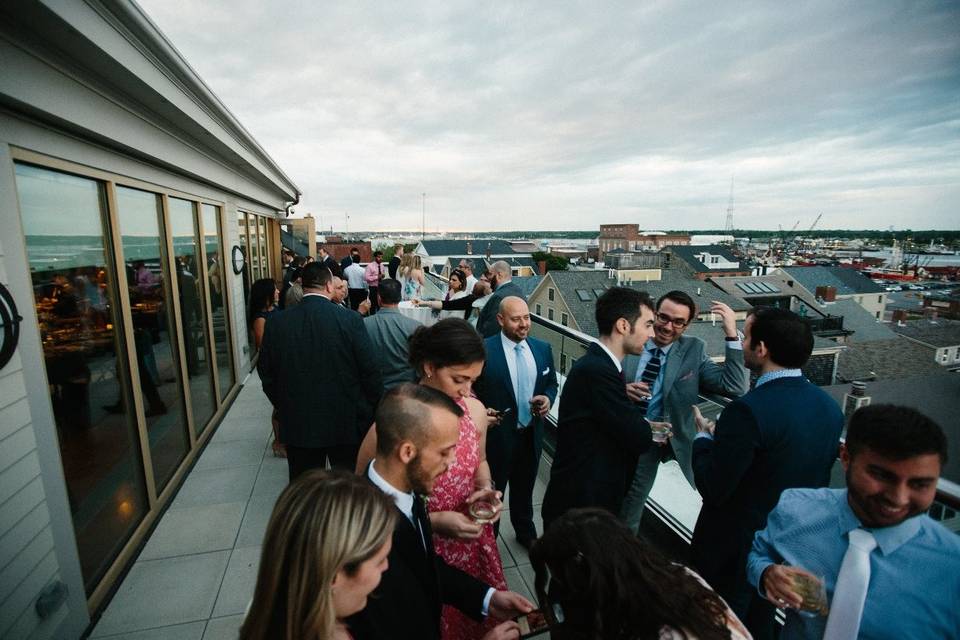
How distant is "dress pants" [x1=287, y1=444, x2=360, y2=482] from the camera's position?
9.96 ft

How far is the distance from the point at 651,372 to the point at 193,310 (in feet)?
17.1

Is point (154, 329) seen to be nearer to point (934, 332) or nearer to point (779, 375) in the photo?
point (779, 375)

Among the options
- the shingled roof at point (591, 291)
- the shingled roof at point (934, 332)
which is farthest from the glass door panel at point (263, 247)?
the shingled roof at point (934, 332)

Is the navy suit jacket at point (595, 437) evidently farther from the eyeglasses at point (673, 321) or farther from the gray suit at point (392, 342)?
the gray suit at point (392, 342)

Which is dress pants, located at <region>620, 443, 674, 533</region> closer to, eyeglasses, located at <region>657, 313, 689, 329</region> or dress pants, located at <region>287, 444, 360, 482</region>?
eyeglasses, located at <region>657, 313, 689, 329</region>

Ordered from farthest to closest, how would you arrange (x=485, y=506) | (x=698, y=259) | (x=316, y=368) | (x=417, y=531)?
(x=698, y=259) < (x=316, y=368) < (x=485, y=506) < (x=417, y=531)

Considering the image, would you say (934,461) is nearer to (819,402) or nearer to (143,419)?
(819,402)

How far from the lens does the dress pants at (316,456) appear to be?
304 cm

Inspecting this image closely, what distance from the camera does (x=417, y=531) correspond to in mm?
Result: 1399

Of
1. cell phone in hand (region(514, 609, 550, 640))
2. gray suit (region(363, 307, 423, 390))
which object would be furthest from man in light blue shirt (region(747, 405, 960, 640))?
gray suit (region(363, 307, 423, 390))

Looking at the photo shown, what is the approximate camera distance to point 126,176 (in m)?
3.36

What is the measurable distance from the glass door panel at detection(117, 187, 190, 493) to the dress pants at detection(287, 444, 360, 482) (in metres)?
1.49

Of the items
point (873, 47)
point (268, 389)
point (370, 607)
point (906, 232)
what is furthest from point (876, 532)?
point (906, 232)

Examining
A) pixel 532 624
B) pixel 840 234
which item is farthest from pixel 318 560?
pixel 840 234
